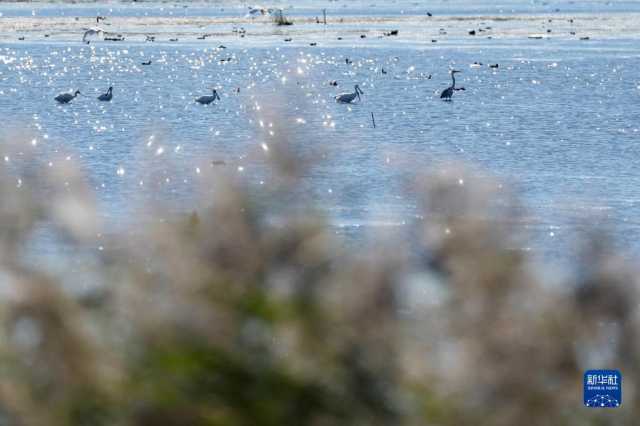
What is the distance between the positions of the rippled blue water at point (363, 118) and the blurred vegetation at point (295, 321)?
6.9 inches

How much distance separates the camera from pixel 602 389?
11.8 ft

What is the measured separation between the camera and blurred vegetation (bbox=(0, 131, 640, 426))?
286cm

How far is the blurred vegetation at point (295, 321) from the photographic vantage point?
286cm

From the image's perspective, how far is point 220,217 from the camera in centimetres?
296


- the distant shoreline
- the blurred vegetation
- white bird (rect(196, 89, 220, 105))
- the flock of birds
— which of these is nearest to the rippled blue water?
the blurred vegetation

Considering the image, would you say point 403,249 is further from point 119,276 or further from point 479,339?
point 119,276

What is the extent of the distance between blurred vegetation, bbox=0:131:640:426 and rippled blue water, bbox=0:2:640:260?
0.18m

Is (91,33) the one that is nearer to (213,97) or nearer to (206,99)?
(213,97)

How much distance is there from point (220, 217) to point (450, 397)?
2.21ft

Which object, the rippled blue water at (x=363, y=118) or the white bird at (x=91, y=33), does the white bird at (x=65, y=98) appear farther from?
the white bird at (x=91, y=33)

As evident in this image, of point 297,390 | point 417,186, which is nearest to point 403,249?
point 417,186

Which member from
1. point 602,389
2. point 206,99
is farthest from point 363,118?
point 602,389

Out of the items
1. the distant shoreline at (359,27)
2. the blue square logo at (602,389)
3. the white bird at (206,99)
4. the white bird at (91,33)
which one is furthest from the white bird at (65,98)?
the blue square logo at (602,389)

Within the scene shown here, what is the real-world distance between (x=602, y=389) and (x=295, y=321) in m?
1.07
